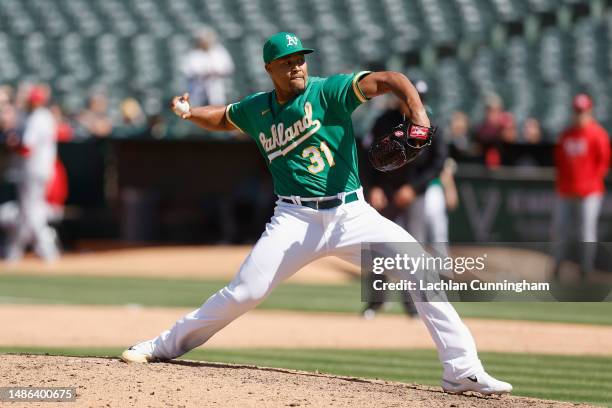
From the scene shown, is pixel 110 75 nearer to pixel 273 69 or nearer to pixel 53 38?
pixel 53 38

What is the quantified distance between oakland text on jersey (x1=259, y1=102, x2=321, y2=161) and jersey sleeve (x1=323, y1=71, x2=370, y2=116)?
0.12 meters

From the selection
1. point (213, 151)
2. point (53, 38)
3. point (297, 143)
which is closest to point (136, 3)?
point (53, 38)

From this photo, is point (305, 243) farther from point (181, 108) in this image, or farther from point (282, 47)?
point (181, 108)

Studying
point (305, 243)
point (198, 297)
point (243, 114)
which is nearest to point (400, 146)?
point (305, 243)

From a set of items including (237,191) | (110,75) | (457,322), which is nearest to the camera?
(457,322)

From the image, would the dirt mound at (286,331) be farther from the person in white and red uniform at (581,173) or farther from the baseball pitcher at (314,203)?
the person in white and red uniform at (581,173)

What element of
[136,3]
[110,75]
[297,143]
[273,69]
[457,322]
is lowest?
[457,322]

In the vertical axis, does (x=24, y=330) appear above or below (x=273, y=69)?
below

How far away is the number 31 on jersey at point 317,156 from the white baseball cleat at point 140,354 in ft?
4.68

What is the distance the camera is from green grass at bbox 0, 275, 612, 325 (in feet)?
38.2

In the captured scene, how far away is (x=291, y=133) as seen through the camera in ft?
20.1

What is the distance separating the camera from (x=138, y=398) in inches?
219

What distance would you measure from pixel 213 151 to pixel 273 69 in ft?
40.5

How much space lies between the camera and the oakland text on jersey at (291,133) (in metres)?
6.09
